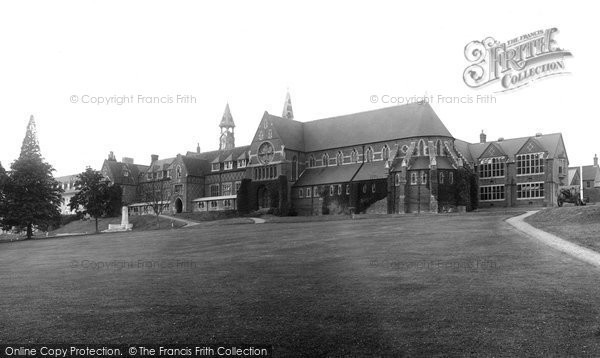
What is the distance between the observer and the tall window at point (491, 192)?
76375mm

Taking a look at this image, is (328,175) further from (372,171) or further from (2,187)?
(2,187)

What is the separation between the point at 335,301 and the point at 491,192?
66547 millimetres

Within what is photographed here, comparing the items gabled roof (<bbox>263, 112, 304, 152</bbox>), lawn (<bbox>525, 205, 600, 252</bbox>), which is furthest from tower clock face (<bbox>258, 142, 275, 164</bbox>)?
lawn (<bbox>525, 205, 600, 252</bbox>)

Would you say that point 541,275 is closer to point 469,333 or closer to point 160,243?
point 469,333

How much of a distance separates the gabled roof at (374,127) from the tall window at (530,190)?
513 inches

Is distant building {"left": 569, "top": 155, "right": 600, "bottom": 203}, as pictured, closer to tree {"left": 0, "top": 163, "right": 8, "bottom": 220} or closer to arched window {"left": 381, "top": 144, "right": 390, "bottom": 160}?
arched window {"left": 381, "top": 144, "right": 390, "bottom": 160}

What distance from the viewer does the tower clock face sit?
81.9 meters

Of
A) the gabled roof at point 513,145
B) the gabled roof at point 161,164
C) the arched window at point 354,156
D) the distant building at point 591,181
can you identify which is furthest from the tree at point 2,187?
the distant building at point 591,181

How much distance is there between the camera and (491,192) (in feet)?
254

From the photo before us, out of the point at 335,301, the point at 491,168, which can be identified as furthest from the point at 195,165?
the point at 335,301

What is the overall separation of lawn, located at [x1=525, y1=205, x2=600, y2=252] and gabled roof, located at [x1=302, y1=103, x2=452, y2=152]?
33416 millimetres

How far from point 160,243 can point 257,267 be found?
16.1 metres

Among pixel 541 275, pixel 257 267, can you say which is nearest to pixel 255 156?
pixel 257 267

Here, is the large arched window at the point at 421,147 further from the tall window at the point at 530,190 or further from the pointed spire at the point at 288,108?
the pointed spire at the point at 288,108
